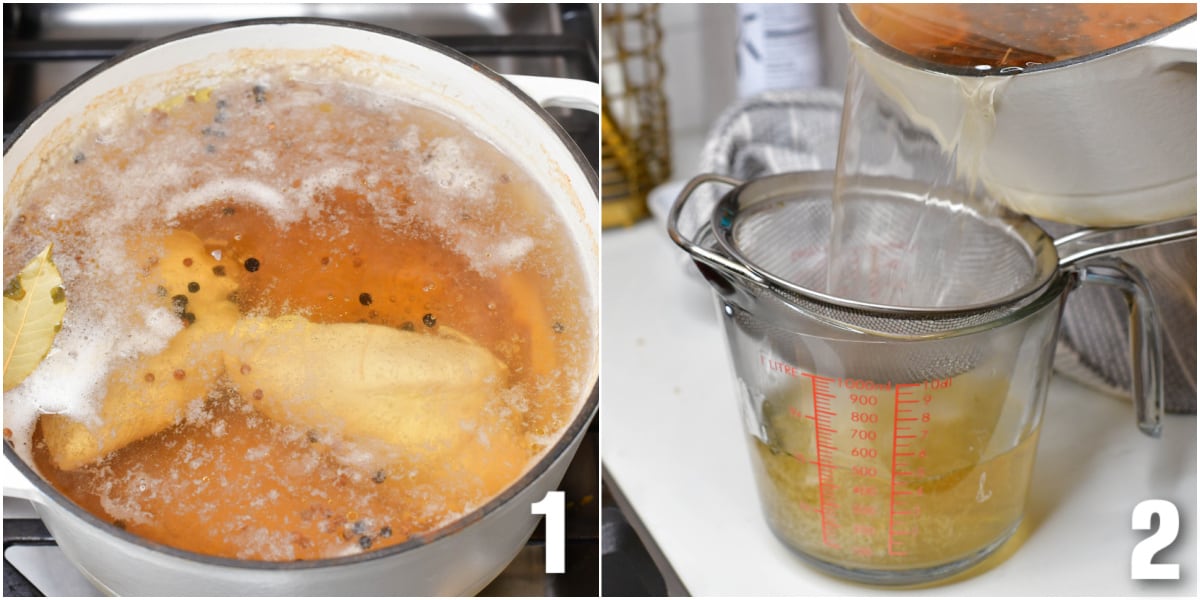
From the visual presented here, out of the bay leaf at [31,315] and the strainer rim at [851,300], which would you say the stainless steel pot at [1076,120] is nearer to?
the strainer rim at [851,300]

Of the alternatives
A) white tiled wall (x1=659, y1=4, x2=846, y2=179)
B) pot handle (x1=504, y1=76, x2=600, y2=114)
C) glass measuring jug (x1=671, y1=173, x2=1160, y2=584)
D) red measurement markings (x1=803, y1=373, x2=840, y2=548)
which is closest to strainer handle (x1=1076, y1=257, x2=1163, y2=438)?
glass measuring jug (x1=671, y1=173, x2=1160, y2=584)

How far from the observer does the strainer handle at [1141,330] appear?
485 millimetres

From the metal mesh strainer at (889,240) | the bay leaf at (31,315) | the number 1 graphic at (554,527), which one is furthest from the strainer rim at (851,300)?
the bay leaf at (31,315)

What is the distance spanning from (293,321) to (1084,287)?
448 millimetres

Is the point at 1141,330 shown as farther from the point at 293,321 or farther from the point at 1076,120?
the point at 293,321

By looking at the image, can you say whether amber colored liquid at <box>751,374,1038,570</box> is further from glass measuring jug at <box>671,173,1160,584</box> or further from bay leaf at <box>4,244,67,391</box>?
bay leaf at <box>4,244,67,391</box>

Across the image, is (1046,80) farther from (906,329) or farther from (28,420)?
(28,420)

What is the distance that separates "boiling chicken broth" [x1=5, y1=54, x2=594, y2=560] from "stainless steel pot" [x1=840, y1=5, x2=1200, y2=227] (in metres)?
0.18

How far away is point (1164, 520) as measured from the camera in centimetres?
55

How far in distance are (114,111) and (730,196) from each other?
279 mm

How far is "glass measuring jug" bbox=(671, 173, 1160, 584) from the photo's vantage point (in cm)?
45

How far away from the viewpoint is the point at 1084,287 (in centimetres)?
61

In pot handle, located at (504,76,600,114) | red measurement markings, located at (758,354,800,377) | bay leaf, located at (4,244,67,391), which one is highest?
pot handle, located at (504,76,600,114)

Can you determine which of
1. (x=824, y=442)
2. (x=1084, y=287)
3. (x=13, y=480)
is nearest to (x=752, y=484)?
(x=824, y=442)
